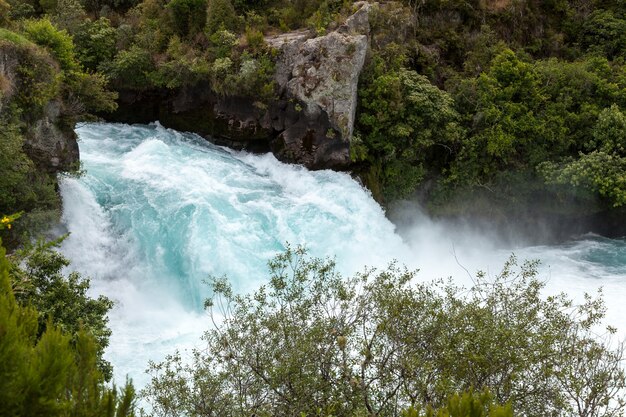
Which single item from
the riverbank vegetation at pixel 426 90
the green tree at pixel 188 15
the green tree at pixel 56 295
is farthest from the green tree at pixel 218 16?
the green tree at pixel 56 295

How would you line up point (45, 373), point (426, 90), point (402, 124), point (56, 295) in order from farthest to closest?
point (426, 90) → point (402, 124) → point (56, 295) → point (45, 373)

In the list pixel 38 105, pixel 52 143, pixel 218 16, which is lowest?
pixel 52 143

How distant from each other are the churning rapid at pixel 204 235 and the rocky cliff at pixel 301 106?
2.32 ft

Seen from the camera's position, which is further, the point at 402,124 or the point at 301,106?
the point at 402,124

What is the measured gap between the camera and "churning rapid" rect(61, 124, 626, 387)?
15.5 meters

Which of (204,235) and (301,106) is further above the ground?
(301,106)

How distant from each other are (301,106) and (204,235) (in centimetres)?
688

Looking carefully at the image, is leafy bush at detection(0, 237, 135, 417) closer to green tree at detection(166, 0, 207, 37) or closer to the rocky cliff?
the rocky cliff

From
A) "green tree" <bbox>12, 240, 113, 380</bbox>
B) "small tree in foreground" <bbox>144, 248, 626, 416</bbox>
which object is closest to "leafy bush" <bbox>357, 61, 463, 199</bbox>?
"small tree in foreground" <bbox>144, 248, 626, 416</bbox>

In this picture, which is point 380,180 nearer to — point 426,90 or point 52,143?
point 426,90

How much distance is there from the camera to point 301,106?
20.6 meters

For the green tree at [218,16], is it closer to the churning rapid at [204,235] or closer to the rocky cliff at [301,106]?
the rocky cliff at [301,106]

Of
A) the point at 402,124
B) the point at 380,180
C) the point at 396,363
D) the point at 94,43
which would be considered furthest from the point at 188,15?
the point at 396,363

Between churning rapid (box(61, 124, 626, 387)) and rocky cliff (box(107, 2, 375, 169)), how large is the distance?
27.9 inches
